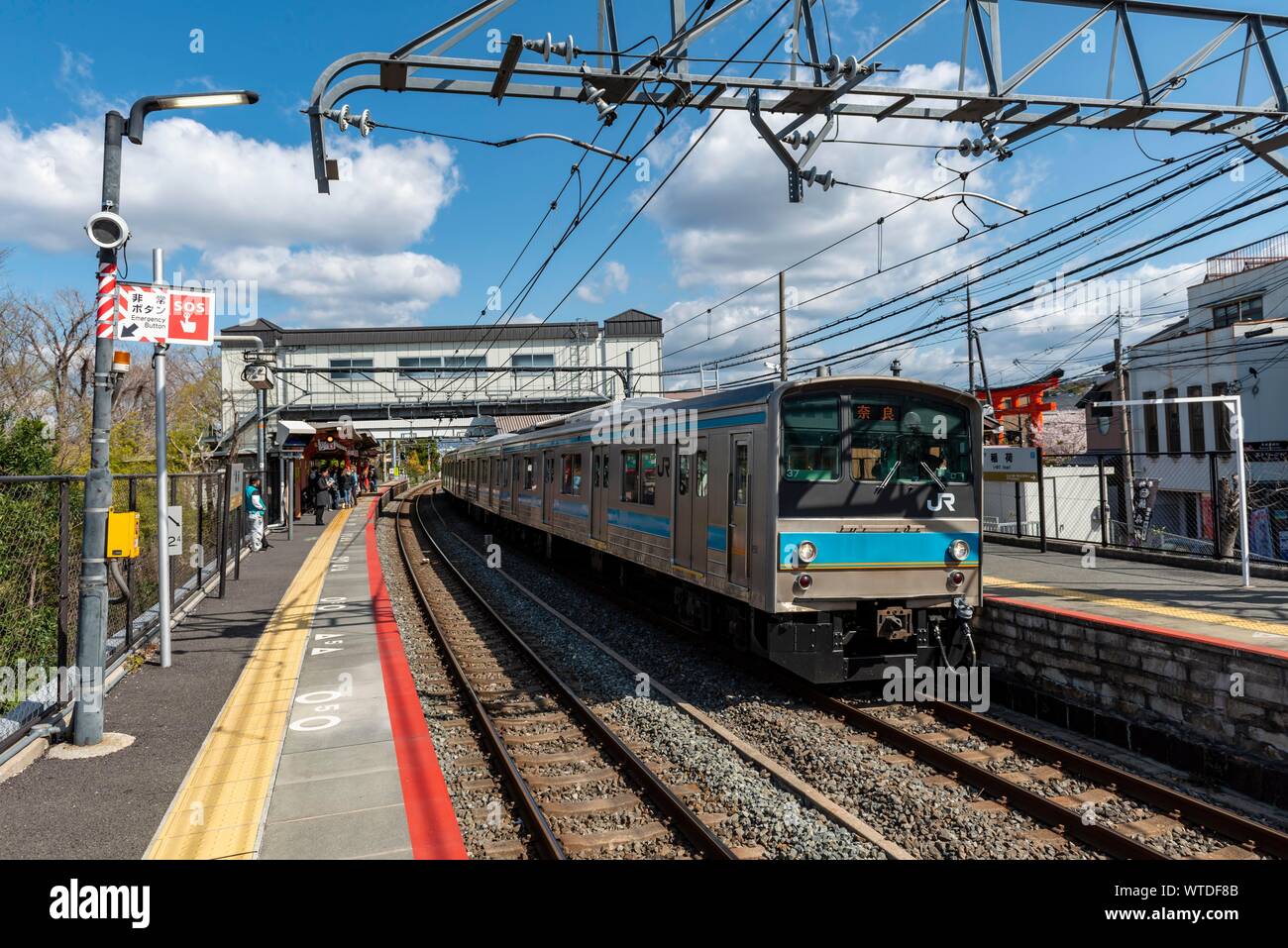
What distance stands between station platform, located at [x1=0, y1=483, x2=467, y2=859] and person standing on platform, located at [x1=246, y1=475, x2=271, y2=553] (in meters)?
8.88

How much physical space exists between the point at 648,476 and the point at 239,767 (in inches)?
249

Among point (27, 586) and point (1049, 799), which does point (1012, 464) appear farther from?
point (27, 586)

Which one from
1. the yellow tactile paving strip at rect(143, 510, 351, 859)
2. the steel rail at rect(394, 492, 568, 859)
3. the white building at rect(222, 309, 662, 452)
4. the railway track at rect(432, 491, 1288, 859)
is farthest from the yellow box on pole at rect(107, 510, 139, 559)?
the white building at rect(222, 309, 662, 452)

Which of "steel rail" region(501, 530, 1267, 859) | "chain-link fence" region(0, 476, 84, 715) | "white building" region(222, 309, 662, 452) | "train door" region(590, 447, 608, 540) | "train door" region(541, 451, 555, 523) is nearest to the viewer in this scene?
"steel rail" region(501, 530, 1267, 859)

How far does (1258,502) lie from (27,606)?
2382 centimetres

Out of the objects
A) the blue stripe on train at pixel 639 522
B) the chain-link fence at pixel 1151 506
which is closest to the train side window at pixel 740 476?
the blue stripe on train at pixel 639 522

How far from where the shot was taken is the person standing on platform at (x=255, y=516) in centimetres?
1902

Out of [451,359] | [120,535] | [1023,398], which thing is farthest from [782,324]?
[451,359]

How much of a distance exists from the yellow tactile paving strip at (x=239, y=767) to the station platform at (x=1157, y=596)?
24.7 ft

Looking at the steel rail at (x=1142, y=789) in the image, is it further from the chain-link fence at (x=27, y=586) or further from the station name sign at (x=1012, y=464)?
the chain-link fence at (x=27, y=586)

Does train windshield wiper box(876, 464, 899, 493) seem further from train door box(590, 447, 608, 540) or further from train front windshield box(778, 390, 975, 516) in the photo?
train door box(590, 447, 608, 540)

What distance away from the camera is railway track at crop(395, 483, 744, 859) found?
5.17 meters

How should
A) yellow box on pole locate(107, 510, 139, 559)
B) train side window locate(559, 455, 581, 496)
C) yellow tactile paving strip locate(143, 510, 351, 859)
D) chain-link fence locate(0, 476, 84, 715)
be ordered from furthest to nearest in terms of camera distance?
1. train side window locate(559, 455, 581, 496)
2. chain-link fence locate(0, 476, 84, 715)
3. yellow box on pole locate(107, 510, 139, 559)
4. yellow tactile paving strip locate(143, 510, 351, 859)

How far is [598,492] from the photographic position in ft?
44.1
